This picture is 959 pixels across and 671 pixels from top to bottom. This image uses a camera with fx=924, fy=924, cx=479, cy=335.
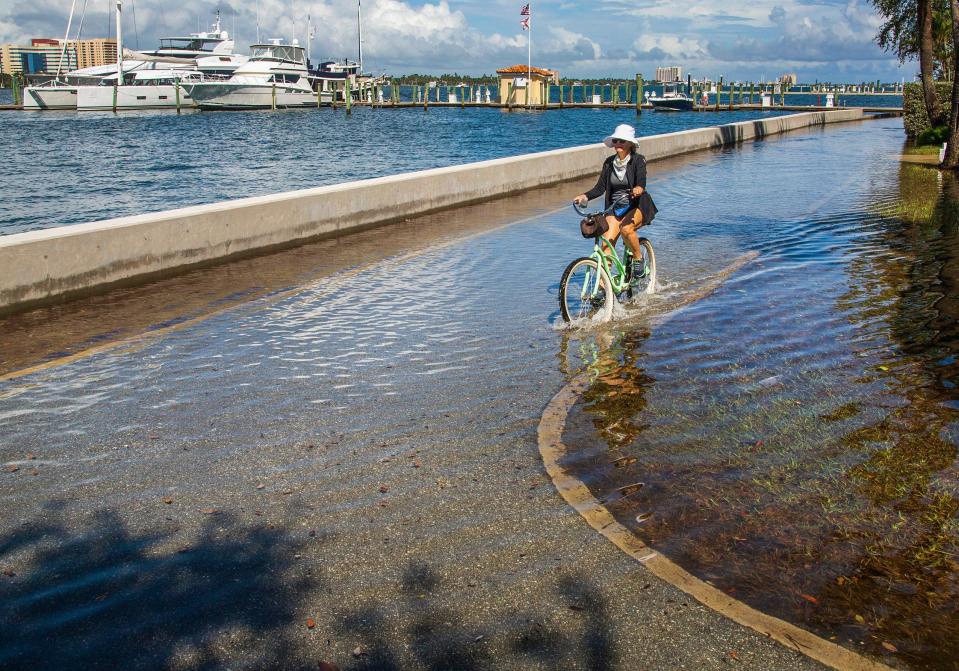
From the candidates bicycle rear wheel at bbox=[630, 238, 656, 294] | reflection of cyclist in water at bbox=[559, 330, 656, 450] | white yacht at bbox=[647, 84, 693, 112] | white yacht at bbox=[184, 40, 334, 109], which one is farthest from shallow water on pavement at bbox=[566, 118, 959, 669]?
white yacht at bbox=[647, 84, 693, 112]

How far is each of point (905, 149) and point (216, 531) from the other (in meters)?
33.4

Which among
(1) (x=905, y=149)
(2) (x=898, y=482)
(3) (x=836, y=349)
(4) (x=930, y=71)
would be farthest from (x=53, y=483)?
A: (1) (x=905, y=149)

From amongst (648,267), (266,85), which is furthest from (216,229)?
(266,85)

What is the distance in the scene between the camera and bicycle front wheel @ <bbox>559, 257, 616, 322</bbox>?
862 cm

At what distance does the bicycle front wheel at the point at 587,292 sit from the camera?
862 centimetres

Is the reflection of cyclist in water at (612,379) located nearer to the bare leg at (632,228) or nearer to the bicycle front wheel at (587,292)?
the bicycle front wheel at (587,292)

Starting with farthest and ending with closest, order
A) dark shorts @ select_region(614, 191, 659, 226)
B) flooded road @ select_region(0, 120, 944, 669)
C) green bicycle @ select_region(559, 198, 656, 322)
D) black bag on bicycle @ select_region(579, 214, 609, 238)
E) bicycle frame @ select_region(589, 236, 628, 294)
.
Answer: dark shorts @ select_region(614, 191, 659, 226) → black bag on bicycle @ select_region(579, 214, 609, 238) → bicycle frame @ select_region(589, 236, 628, 294) → green bicycle @ select_region(559, 198, 656, 322) → flooded road @ select_region(0, 120, 944, 669)

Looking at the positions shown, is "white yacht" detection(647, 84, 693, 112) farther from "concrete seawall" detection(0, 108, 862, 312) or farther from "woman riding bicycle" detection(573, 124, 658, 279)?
"woman riding bicycle" detection(573, 124, 658, 279)

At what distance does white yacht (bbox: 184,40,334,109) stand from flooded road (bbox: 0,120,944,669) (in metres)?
87.5

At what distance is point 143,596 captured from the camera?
380cm

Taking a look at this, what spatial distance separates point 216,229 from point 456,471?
7.60 metres

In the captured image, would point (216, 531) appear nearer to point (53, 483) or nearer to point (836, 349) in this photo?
point (53, 483)

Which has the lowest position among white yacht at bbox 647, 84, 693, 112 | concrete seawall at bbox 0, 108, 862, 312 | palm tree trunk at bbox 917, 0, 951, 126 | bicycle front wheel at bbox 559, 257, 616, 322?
bicycle front wheel at bbox 559, 257, 616, 322

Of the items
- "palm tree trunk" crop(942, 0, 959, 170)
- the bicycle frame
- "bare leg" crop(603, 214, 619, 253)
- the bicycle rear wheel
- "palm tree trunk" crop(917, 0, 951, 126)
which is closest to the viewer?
the bicycle frame
